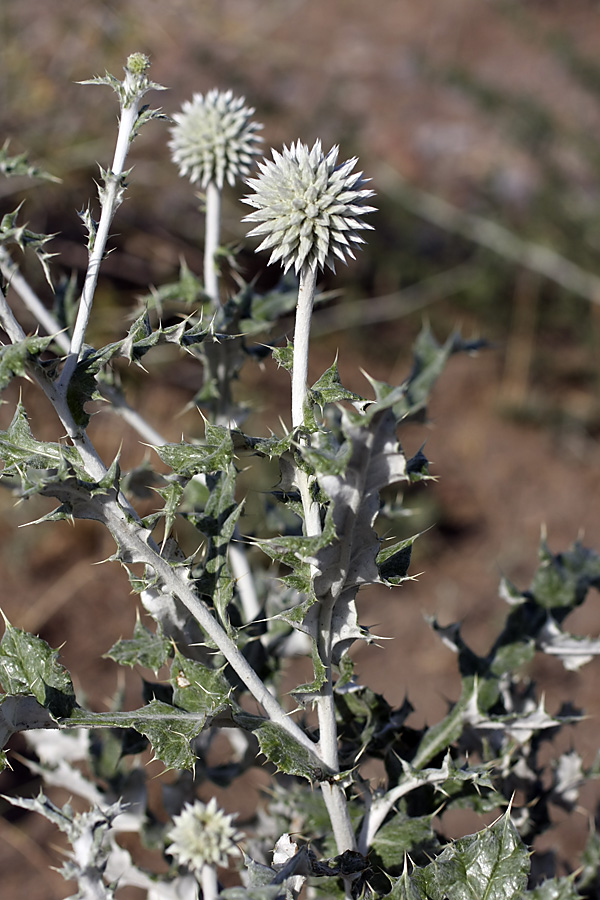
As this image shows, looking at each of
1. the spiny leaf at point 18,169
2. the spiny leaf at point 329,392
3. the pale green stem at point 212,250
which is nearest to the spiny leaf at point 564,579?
the spiny leaf at point 329,392

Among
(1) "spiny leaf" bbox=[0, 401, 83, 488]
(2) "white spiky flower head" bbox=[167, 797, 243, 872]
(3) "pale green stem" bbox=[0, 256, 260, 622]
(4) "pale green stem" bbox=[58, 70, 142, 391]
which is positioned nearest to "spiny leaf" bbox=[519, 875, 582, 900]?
(2) "white spiky flower head" bbox=[167, 797, 243, 872]

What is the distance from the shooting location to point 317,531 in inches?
65.9

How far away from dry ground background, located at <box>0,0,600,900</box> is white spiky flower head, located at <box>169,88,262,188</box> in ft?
8.18

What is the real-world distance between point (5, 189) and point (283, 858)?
6332mm

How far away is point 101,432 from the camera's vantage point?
7.22 metres

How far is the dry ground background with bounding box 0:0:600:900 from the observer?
638cm

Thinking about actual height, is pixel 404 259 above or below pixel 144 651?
above

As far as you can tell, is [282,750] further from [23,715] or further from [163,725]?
[23,715]

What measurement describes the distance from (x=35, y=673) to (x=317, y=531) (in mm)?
683

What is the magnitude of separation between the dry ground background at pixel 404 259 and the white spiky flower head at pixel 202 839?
341 cm

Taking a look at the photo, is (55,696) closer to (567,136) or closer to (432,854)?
(432,854)

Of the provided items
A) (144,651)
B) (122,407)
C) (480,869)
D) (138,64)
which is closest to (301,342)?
(138,64)

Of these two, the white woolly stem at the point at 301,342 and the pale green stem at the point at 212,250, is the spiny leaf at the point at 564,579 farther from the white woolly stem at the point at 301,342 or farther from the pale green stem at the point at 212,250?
the pale green stem at the point at 212,250

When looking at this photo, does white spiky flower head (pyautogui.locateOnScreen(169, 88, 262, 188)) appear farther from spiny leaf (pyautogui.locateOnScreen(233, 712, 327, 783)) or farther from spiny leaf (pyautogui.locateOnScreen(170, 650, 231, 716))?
spiny leaf (pyautogui.locateOnScreen(233, 712, 327, 783))
